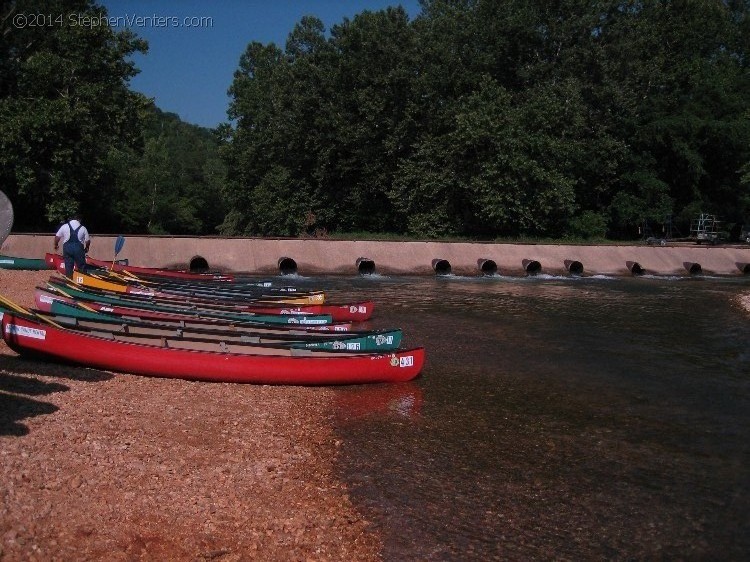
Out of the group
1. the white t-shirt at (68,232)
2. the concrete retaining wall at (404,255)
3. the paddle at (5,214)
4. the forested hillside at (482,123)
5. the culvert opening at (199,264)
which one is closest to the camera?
the paddle at (5,214)

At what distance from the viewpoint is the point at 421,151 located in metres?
44.7

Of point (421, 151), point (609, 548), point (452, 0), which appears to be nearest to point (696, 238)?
point (421, 151)

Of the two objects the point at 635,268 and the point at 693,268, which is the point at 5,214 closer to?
the point at 635,268

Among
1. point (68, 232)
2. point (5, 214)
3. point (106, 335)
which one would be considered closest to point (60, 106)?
point (68, 232)

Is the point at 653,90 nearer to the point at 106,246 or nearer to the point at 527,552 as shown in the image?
the point at 106,246

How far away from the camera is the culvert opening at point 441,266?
33709mm

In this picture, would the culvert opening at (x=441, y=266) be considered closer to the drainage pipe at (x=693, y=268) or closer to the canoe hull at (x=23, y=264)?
the drainage pipe at (x=693, y=268)

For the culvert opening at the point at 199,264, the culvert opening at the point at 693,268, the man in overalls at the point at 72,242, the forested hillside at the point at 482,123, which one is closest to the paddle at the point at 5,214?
the man in overalls at the point at 72,242

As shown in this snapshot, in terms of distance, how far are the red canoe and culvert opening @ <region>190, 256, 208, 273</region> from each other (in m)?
18.2

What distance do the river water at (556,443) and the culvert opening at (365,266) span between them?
11881mm

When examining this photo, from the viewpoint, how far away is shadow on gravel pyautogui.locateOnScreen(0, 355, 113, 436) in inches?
345

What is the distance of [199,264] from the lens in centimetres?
3102

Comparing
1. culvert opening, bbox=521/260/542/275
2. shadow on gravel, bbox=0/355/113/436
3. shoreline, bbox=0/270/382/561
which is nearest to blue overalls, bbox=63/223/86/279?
shadow on gravel, bbox=0/355/113/436

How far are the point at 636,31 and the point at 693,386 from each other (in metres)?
41.1
